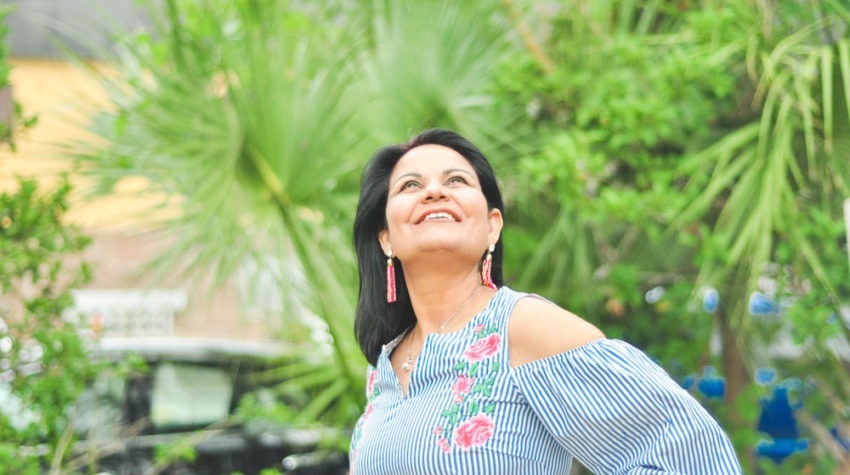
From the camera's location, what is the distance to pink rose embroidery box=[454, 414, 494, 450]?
162 cm

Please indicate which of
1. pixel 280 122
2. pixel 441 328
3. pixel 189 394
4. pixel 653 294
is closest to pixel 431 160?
pixel 441 328

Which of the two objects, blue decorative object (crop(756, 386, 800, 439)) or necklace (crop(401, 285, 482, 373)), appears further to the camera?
blue decorative object (crop(756, 386, 800, 439))

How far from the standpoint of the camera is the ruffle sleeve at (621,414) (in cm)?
151

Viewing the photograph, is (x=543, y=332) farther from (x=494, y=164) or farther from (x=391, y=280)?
(x=494, y=164)

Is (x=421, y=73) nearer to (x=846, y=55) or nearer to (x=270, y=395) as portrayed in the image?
(x=846, y=55)

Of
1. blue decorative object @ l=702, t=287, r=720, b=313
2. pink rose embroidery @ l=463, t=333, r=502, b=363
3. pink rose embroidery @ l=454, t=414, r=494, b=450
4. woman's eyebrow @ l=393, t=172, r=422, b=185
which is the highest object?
woman's eyebrow @ l=393, t=172, r=422, b=185

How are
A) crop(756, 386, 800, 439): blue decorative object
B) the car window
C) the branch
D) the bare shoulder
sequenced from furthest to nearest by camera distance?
the car window → crop(756, 386, 800, 439): blue decorative object → the branch → the bare shoulder

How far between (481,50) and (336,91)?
795 millimetres

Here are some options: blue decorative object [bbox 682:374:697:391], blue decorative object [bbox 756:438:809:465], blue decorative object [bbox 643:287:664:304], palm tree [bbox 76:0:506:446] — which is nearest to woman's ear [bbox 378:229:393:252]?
palm tree [bbox 76:0:506:446]

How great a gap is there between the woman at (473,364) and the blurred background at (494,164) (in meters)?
1.32

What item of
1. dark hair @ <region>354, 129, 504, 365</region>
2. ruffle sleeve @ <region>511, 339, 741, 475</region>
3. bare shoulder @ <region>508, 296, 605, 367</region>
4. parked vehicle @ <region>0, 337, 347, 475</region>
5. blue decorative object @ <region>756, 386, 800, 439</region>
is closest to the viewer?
ruffle sleeve @ <region>511, 339, 741, 475</region>

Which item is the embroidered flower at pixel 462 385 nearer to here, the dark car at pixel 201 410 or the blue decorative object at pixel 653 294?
the blue decorative object at pixel 653 294

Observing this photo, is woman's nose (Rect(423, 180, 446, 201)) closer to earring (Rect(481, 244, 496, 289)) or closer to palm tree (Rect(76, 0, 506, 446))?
earring (Rect(481, 244, 496, 289))

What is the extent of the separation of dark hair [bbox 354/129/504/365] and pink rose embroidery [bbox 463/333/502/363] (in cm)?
29
